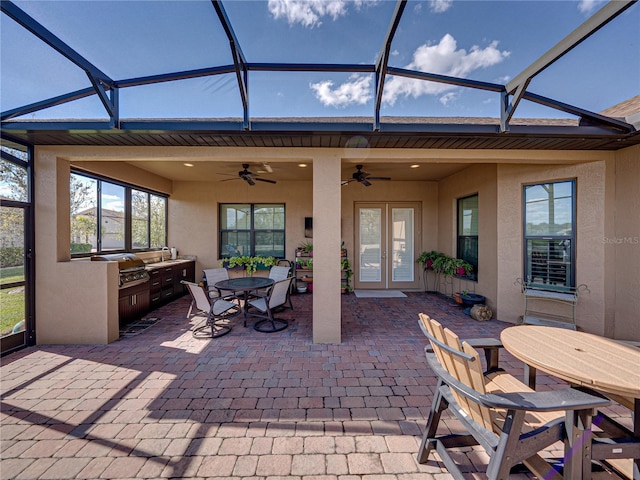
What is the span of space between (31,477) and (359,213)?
637cm

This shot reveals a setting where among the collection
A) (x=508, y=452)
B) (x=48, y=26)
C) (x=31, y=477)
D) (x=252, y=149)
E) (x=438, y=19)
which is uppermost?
(x=438, y=19)

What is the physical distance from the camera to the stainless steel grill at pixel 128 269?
4.14m

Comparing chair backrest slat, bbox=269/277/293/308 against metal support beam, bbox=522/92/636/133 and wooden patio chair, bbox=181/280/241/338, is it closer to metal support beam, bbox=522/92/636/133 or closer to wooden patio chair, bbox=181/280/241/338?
wooden patio chair, bbox=181/280/241/338

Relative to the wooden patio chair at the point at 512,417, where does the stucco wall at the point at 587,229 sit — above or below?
above

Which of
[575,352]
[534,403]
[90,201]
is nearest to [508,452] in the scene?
[534,403]

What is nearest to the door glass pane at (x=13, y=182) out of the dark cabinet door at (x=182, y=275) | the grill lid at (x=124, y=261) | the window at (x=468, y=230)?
the grill lid at (x=124, y=261)

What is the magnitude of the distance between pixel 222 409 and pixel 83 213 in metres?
4.75

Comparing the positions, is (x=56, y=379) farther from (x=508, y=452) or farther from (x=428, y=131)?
(x=428, y=131)

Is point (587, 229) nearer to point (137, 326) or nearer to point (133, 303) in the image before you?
point (137, 326)

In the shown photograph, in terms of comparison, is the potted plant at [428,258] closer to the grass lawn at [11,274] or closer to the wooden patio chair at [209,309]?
the wooden patio chair at [209,309]

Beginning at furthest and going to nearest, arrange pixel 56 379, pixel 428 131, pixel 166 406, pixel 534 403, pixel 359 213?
pixel 359 213, pixel 428 131, pixel 56 379, pixel 166 406, pixel 534 403

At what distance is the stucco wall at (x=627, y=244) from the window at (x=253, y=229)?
6.35 metres

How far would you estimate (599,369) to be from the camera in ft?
4.79

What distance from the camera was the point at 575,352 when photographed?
5.54ft
